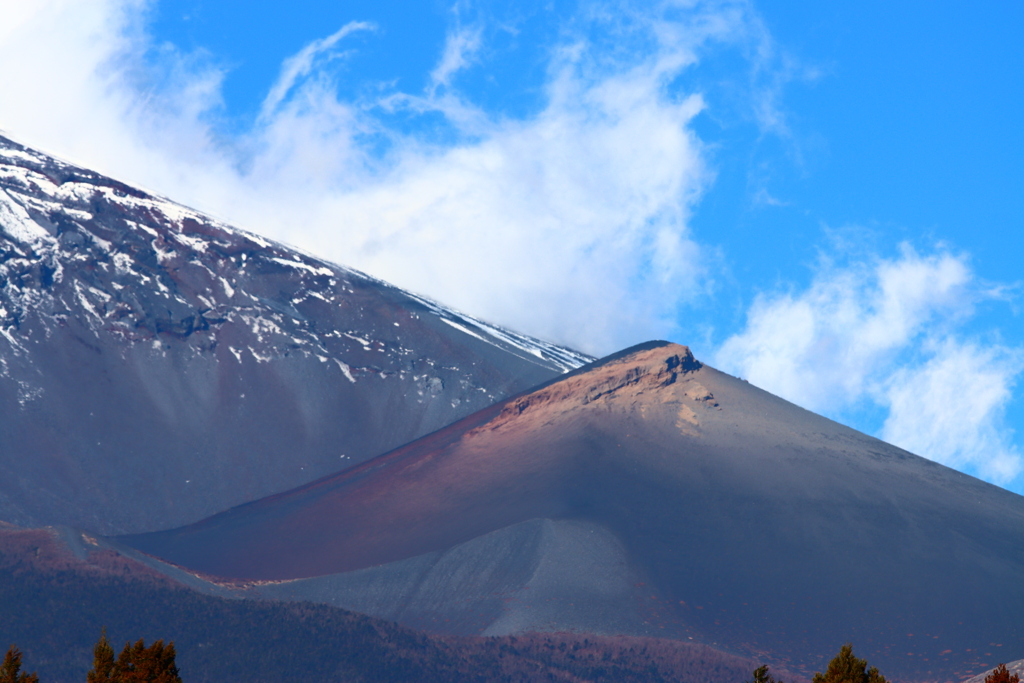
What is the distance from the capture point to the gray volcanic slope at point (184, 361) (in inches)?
3888

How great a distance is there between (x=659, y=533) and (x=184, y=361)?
64309 millimetres

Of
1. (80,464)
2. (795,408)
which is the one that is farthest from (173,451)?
(795,408)

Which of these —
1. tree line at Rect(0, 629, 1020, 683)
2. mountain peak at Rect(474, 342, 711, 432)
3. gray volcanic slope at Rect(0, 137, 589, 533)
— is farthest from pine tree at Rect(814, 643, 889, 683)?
gray volcanic slope at Rect(0, 137, 589, 533)

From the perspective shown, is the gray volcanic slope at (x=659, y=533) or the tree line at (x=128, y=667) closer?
the tree line at (x=128, y=667)

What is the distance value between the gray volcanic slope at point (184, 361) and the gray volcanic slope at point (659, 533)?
1797 cm

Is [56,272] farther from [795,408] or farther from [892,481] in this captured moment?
[892,481]

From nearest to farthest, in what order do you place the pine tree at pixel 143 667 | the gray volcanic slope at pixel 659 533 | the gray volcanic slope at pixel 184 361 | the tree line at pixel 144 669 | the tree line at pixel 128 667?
the tree line at pixel 144 669 < the tree line at pixel 128 667 < the pine tree at pixel 143 667 < the gray volcanic slope at pixel 659 533 < the gray volcanic slope at pixel 184 361

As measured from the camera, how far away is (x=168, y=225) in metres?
131

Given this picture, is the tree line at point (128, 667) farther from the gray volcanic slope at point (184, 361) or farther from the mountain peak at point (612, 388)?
the gray volcanic slope at point (184, 361)

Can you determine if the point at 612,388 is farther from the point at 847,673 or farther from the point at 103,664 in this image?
the point at 103,664

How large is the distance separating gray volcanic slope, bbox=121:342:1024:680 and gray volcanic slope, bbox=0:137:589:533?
18.0 metres

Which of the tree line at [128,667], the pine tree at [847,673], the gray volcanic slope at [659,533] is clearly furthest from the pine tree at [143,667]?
the gray volcanic slope at [659,533]

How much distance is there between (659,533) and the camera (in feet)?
233

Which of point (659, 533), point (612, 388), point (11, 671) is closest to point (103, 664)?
point (11, 671)
